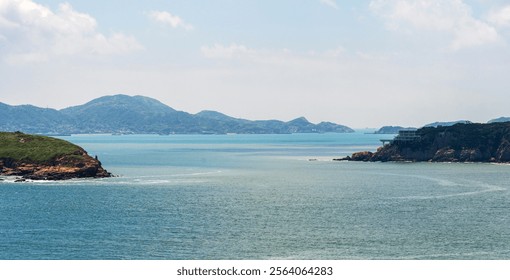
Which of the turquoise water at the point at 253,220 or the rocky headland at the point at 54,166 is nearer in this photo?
the turquoise water at the point at 253,220

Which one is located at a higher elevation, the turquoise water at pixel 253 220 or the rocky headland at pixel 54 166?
the rocky headland at pixel 54 166

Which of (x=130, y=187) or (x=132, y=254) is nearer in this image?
(x=132, y=254)

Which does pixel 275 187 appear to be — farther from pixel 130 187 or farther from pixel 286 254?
pixel 286 254

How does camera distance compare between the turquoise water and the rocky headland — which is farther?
Result: the rocky headland

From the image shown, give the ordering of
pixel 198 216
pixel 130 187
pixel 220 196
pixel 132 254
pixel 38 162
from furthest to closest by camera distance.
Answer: pixel 38 162
pixel 130 187
pixel 220 196
pixel 198 216
pixel 132 254

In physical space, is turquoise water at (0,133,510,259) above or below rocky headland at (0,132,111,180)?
below

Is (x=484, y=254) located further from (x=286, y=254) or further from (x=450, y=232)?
(x=286, y=254)

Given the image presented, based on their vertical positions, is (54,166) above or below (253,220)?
above

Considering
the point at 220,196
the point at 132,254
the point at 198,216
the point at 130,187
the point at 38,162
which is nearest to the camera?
the point at 132,254

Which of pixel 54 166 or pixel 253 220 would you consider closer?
pixel 253 220

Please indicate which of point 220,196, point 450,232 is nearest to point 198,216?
point 220,196
